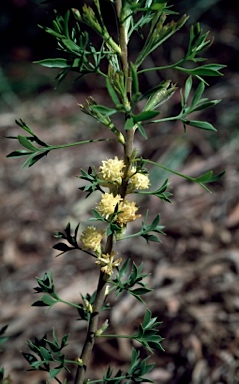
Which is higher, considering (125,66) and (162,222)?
(125,66)

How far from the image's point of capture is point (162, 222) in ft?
7.99

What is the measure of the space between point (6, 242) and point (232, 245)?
3.44ft

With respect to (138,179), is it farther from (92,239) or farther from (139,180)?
(92,239)

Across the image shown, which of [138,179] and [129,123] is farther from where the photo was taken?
[138,179]

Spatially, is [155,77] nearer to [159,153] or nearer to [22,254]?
[159,153]

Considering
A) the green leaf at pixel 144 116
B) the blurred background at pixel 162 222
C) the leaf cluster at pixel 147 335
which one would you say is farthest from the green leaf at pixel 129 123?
the blurred background at pixel 162 222

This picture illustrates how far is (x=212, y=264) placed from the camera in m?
2.13

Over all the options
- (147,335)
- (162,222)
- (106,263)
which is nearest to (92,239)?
(106,263)

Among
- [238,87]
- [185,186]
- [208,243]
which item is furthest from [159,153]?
[208,243]

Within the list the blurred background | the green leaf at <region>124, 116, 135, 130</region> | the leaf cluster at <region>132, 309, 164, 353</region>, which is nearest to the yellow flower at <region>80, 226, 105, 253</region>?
the leaf cluster at <region>132, 309, 164, 353</region>

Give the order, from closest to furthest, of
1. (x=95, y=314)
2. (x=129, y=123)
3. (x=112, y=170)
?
(x=129, y=123) → (x=112, y=170) → (x=95, y=314)

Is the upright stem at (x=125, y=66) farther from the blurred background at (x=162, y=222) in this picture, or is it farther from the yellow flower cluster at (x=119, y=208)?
the blurred background at (x=162, y=222)

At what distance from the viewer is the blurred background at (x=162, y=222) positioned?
1.90 m

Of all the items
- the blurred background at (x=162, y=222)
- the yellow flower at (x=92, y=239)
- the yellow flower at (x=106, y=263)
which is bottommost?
the blurred background at (x=162, y=222)
